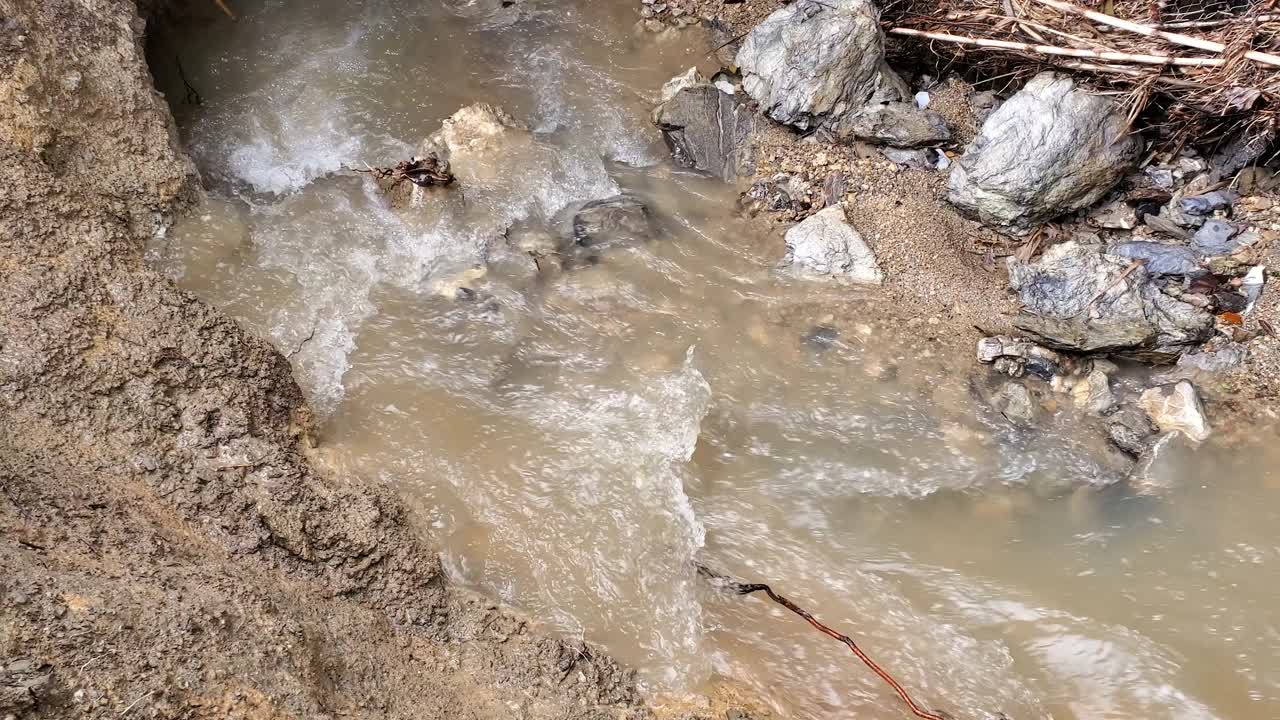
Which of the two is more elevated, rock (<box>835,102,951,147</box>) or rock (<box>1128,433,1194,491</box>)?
rock (<box>835,102,951,147</box>)

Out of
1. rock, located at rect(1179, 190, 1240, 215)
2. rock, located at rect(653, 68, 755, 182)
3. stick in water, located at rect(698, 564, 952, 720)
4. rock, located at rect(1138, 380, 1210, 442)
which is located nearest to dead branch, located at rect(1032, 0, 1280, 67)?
rock, located at rect(1179, 190, 1240, 215)

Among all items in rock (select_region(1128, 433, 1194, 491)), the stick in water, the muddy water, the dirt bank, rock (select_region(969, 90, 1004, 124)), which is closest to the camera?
the dirt bank

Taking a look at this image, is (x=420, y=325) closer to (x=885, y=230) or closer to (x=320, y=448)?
(x=320, y=448)

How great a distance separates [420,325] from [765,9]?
9.05 feet

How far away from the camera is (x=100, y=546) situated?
196 centimetres

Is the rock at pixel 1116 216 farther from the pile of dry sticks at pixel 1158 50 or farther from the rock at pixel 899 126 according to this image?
the rock at pixel 899 126

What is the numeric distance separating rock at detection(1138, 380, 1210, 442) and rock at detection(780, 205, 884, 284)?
1210 millimetres

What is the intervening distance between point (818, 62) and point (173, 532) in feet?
11.1

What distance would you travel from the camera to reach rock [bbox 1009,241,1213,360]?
3221mm

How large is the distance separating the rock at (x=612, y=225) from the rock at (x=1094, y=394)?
2.01 m

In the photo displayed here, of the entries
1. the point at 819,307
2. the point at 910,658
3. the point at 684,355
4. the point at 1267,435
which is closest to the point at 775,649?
the point at 910,658

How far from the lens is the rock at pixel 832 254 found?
11.7ft

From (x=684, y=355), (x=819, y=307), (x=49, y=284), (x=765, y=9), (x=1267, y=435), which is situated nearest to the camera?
(x=49, y=284)

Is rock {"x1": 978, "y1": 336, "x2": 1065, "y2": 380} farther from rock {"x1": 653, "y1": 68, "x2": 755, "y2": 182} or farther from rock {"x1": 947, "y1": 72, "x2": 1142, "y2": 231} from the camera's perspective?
rock {"x1": 653, "y1": 68, "x2": 755, "y2": 182}
